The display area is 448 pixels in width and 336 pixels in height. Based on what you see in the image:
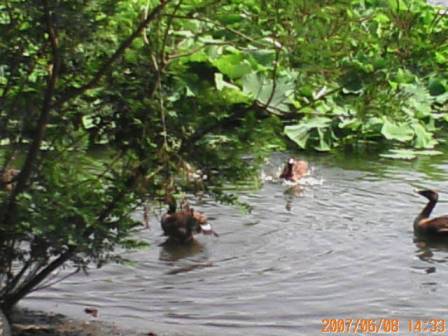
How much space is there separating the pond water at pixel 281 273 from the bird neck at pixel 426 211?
14cm

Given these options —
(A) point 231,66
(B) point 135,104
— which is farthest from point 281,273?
(A) point 231,66

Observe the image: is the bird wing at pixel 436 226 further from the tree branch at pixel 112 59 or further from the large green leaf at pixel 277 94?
the tree branch at pixel 112 59

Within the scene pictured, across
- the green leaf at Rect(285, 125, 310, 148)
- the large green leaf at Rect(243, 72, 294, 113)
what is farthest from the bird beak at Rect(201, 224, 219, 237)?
the green leaf at Rect(285, 125, 310, 148)

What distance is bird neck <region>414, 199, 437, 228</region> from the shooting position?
9.39 m

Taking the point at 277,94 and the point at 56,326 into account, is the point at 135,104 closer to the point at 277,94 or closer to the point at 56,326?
the point at 277,94

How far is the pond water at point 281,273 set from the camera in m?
7.05

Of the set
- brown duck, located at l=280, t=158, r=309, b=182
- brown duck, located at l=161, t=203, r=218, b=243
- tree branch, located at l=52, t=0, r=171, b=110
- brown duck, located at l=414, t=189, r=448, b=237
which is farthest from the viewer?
brown duck, located at l=280, t=158, r=309, b=182

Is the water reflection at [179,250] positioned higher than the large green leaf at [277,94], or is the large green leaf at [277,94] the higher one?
the large green leaf at [277,94]

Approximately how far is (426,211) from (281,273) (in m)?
2.13

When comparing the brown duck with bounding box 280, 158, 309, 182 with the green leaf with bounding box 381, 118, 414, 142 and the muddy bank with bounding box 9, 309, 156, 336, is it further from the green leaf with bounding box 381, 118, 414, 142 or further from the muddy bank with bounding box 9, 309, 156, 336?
the muddy bank with bounding box 9, 309, 156, 336

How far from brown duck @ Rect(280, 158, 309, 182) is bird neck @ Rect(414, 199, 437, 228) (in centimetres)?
164

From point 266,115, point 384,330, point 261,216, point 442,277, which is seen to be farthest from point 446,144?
point 266,115

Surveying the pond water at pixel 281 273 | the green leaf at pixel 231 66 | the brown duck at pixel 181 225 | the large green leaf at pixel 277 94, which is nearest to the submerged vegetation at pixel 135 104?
the large green leaf at pixel 277 94

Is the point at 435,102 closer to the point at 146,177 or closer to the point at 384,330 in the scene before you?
the point at 384,330
